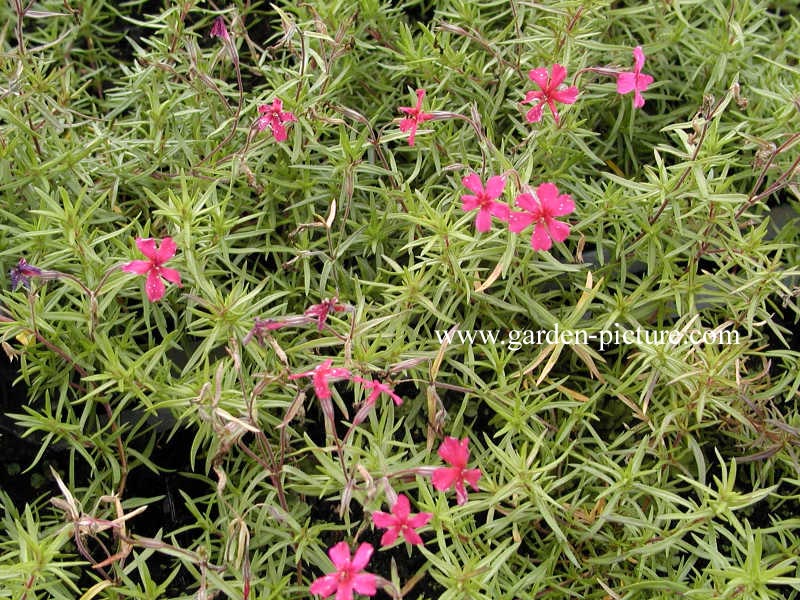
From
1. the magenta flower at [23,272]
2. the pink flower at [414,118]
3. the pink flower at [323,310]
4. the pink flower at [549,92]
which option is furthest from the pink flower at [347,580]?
the pink flower at [549,92]

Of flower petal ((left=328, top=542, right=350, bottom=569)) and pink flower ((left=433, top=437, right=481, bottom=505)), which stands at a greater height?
pink flower ((left=433, top=437, right=481, bottom=505))

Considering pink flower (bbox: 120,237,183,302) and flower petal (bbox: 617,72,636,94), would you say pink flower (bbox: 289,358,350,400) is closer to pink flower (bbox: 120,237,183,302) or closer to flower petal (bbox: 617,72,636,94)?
pink flower (bbox: 120,237,183,302)

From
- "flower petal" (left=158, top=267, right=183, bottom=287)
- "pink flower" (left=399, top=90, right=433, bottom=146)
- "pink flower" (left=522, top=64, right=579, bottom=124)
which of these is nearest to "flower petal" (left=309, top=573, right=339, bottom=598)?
"flower petal" (left=158, top=267, right=183, bottom=287)

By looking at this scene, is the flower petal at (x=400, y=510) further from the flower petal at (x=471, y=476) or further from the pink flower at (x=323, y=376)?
the pink flower at (x=323, y=376)

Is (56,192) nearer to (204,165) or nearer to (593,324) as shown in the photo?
(204,165)

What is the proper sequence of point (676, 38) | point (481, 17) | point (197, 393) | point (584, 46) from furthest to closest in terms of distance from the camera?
point (481, 17)
point (676, 38)
point (584, 46)
point (197, 393)

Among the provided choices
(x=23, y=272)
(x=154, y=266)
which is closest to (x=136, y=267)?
(x=154, y=266)

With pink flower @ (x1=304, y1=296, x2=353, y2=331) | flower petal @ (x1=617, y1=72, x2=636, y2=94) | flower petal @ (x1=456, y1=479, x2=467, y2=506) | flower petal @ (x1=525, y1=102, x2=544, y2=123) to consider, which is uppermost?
flower petal @ (x1=617, y1=72, x2=636, y2=94)

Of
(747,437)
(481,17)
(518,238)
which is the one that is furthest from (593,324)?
(481,17)

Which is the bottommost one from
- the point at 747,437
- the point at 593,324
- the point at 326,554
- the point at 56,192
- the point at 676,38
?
the point at 326,554
